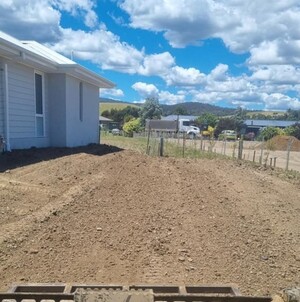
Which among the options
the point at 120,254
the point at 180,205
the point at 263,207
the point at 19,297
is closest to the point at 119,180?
the point at 180,205

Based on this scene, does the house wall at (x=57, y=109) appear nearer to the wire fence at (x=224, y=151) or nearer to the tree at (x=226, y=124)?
the wire fence at (x=224, y=151)

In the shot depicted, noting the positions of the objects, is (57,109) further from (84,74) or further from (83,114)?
(83,114)

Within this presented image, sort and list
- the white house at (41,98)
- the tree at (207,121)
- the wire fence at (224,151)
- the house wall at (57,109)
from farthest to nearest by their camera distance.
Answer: the tree at (207,121) → the wire fence at (224,151) → the house wall at (57,109) → the white house at (41,98)

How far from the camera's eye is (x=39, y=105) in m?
13.5

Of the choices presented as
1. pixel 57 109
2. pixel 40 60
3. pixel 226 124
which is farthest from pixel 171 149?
pixel 226 124

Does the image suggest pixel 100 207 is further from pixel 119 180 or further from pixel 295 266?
pixel 295 266

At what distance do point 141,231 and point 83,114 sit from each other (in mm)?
11553

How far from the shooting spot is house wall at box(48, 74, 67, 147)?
1395 centimetres

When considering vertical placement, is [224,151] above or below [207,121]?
above

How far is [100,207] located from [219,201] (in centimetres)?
233

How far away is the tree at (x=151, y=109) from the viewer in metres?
95.3

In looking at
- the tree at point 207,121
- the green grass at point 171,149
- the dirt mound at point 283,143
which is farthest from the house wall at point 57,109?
the tree at point 207,121

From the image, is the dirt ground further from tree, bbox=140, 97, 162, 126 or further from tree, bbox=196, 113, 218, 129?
tree, bbox=140, 97, 162, 126

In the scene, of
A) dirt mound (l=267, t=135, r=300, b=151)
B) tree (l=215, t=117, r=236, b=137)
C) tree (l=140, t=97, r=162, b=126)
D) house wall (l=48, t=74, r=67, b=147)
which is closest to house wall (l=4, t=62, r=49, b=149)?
house wall (l=48, t=74, r=67, b=147)
